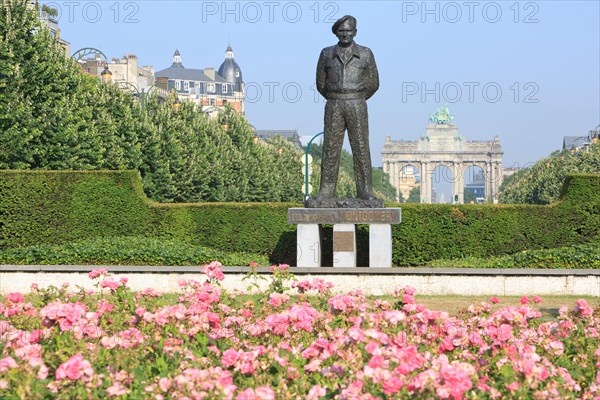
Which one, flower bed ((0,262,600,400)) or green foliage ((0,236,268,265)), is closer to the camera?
flower bed ((0,262,600,400))

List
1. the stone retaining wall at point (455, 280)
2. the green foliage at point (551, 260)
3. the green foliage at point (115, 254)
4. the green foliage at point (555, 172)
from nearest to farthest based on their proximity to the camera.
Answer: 1. the stone retaining wall at point (455, 280)
2. the green foliage at point (551, 260)
3. the green foliage at point (115, 254)
4. the green foliage at point (555, 172)

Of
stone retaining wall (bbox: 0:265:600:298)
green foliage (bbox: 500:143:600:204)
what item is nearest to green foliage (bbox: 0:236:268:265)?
stone retaining wall (bbox: 0:265:600:298)

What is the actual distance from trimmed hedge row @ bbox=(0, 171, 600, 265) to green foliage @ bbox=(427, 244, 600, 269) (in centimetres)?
94

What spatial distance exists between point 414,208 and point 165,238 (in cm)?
464

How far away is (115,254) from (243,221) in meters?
2.94

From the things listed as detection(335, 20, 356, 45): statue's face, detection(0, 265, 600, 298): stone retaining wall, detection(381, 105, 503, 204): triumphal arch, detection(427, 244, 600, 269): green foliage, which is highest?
detection(381, 105, 503, 204): triumphal arch

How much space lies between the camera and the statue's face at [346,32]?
17422 millimetres

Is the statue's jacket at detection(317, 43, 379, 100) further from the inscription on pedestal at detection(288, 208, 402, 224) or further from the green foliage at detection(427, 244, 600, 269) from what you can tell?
the green foliage at detection(427, 244, 600, 269)

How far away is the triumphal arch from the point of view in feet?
565

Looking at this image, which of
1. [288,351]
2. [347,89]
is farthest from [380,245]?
[288,351]

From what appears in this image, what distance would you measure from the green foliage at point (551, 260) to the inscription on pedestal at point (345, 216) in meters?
1.94

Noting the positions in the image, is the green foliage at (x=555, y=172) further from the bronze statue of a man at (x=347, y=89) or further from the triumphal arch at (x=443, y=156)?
the triumphal arch at (x=443, y=156)

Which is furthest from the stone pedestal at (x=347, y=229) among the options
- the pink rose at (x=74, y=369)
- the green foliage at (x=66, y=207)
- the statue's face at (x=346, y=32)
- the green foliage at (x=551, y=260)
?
the pink rose at (x=74, y=369)

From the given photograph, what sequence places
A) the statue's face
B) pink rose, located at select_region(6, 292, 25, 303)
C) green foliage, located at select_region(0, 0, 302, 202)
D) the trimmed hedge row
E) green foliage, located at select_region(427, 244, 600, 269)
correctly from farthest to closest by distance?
green foliage, located at select_region(0, 0, 302, 202) < the trimmed hedge row < green foliage, located at select_region(427, 244, 600, 269) < the statue's face < pink rose, located at select_region(6, 292, 25, 303)
